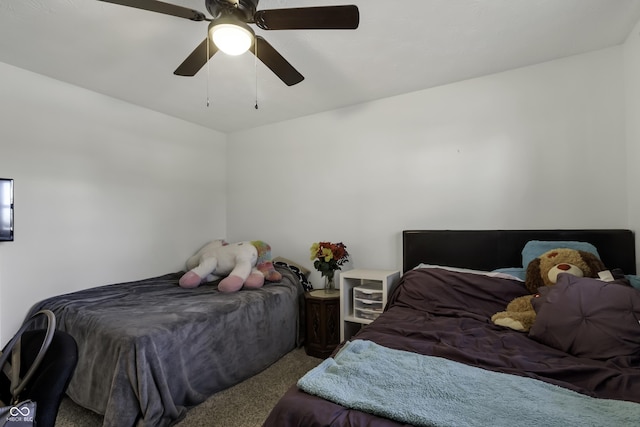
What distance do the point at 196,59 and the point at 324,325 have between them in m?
2.23

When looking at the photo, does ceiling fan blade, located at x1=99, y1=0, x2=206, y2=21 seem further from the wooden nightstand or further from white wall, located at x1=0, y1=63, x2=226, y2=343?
the wooden nightstand

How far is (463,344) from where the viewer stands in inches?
58.2

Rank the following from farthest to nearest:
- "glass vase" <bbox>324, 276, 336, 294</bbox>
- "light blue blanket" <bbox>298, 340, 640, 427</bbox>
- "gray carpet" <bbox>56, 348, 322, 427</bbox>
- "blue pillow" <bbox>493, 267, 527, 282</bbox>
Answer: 1. "glass vase" <bbox>324, 276, 336, 294</bbox>
2. "blue pillow" <bbox>493, 267, 527, 282</bbox>
3. "gray carpet" <bbox>56, 348, 322, 427</bbox>
4. "light blue blanket" <bbox>298, 340, 640, 427</bbox>

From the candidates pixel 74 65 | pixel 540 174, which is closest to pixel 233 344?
pixel 74 65

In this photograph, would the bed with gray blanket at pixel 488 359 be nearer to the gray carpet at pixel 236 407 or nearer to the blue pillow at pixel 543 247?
the blue pillow at pixel 543 247

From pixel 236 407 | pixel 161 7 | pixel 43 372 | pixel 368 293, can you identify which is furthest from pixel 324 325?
pixel 161 7

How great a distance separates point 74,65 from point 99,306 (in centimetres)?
178

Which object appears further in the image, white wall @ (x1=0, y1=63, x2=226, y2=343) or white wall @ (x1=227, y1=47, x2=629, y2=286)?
white wall @ (x1=0, y1=63, x2=226, y2=343)

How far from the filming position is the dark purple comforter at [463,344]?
101 centimetres

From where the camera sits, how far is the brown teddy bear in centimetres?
168

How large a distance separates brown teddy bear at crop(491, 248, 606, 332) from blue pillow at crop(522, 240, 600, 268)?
0.49 feet

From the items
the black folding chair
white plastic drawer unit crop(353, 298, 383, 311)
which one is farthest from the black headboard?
the black folding chair

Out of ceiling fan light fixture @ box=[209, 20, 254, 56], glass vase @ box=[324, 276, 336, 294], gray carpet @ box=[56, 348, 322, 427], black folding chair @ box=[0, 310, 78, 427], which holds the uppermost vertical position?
ceiling fan light fixture @ box=[209, 20, 254, 56]

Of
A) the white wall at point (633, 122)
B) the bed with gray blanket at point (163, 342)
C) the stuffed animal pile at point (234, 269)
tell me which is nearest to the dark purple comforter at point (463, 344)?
the white wall at point (633, 122)
